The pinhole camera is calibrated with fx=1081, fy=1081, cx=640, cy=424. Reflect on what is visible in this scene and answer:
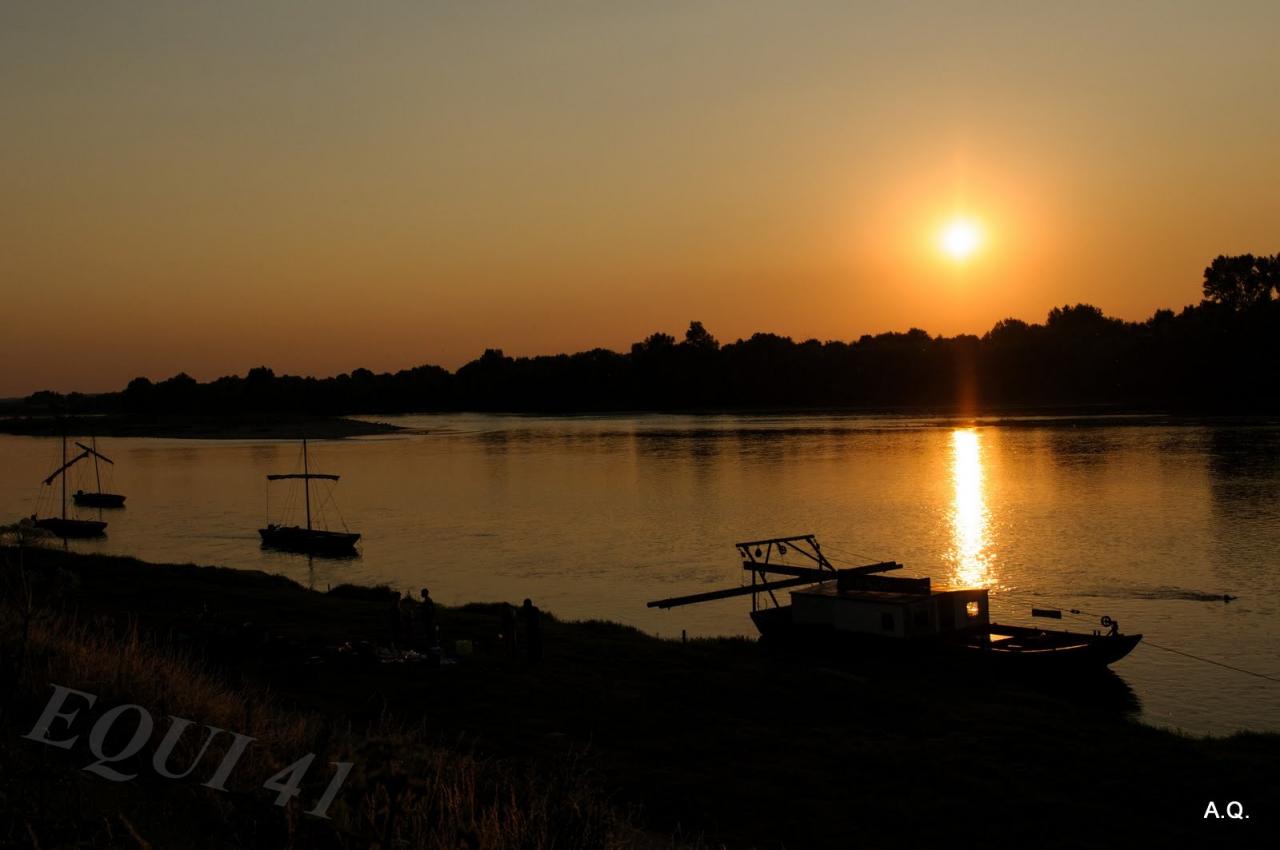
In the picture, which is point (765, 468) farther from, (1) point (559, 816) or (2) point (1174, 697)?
(1) point (559, 816)

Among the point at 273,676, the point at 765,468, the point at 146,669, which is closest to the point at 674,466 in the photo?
the point at 765,468

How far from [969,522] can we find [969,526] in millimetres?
2093

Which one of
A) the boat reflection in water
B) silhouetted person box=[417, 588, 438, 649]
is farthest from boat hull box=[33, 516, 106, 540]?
the boat reflection in water

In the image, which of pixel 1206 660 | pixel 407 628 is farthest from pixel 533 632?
pixel 1206 660

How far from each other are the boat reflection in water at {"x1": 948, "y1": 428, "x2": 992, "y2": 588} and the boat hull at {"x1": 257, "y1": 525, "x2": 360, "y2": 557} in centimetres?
3874

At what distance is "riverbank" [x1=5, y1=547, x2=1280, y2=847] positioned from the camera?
2123cm

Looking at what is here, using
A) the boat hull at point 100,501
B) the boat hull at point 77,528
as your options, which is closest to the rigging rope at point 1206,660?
the boat hull at point 77,528

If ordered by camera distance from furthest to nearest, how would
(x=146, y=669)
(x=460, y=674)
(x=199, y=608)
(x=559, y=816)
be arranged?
(x=199, y=608)
(x=460, y=674)
(x=146, y=669)
(x=559, y=816)

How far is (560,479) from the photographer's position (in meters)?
118

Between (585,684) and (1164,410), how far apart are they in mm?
195458

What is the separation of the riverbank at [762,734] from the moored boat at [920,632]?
1.35 metres

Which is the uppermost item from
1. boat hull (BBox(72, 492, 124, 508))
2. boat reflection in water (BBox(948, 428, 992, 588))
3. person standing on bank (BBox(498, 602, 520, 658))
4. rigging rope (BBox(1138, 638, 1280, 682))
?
person standing on bank (BBox(498, 602, 520, 658))

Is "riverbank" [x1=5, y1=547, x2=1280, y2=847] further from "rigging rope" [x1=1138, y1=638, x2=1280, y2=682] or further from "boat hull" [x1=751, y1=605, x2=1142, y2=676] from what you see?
"rigging rope" [x1=1138, y1=638, x2=1280, y2=682]

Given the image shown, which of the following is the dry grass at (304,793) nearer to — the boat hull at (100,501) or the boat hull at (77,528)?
the boat hull at (77,528)
